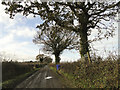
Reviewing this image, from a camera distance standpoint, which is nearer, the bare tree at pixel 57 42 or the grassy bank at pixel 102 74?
the grassy bank at pixel 102 74

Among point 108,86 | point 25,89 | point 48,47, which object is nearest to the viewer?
point 108,86

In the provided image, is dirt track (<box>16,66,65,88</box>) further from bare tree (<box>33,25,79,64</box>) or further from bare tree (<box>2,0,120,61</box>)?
bare tree (<box>33,25,79,64</box>)

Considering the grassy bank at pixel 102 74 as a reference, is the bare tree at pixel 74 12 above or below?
above

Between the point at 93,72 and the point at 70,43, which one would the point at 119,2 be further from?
the point at 70,43

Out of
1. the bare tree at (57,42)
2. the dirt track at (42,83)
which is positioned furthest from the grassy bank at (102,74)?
the bare tree at (57,42)

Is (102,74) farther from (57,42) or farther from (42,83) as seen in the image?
(57,42)

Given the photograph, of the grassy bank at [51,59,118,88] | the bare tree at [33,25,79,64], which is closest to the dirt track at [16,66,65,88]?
the grassy bank at [51,59,118,88]

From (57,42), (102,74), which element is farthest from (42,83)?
(57,42)

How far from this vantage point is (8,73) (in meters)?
13.3

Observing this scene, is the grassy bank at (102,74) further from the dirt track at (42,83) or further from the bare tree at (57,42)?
the bare tree at (57,42)

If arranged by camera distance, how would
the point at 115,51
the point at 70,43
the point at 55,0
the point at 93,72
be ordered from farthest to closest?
the point at 70,43
the point at 55,0
the point at 93,72
the point at 115,51

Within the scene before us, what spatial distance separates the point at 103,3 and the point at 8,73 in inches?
530

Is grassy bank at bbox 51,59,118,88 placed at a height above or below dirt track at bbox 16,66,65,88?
above

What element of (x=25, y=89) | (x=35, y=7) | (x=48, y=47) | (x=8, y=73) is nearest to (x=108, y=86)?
(x=25, y=89)
